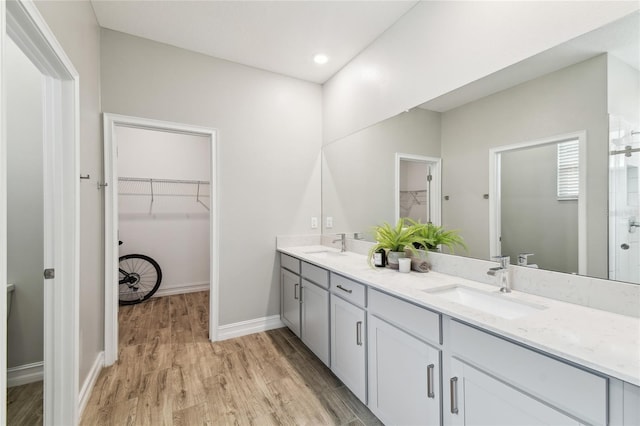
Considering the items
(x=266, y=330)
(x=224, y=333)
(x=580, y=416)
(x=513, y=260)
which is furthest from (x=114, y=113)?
(x=580, y=416)

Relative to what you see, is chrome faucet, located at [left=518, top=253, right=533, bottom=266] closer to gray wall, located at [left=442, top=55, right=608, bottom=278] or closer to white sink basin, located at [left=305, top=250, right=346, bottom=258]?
gray wall, located at [left=442, top=55, right=608, bottom=278]

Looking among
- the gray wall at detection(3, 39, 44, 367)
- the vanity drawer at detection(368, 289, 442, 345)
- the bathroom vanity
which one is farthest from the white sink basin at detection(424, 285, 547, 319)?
the gray wall at detection(3, 39, 44, 367)

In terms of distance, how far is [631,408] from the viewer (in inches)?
30.0

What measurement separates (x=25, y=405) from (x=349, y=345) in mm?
2097

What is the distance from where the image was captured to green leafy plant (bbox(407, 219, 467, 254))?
1873 mm

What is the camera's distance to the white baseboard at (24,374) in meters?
2.01

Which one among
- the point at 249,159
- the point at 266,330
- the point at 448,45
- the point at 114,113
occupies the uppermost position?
the point at 448,45

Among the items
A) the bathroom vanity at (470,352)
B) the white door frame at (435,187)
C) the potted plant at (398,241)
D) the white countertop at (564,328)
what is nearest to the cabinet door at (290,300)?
the bathroom vanity at (470,352)

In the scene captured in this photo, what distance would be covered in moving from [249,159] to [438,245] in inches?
76.5

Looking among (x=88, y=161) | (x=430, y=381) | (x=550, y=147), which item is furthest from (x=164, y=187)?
(x=550, y=147)

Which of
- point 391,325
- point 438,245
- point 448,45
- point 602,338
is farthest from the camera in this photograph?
point 438,245

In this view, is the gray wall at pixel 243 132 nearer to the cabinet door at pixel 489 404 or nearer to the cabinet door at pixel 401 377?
the cabinet door at pixel 401 377

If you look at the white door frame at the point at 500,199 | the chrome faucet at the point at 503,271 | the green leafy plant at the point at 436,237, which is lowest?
the chrome faucet at the point at 503,271

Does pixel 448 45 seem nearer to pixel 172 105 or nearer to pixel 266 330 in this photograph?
pixel 172 105
